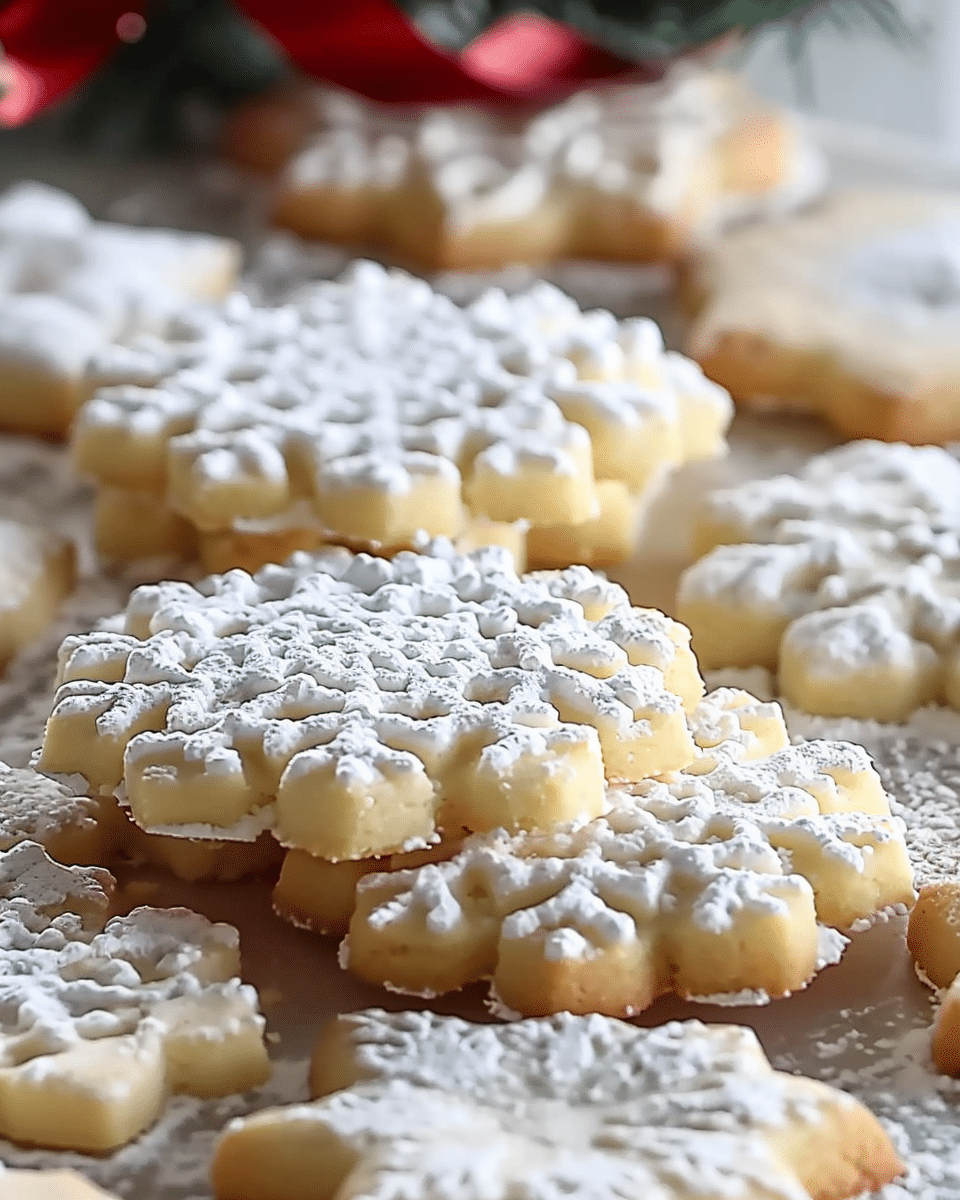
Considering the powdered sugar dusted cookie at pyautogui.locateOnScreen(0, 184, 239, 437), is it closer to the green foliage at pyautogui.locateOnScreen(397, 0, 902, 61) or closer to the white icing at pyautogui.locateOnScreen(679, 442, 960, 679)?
the green foliage at pyautogui.locateOnScreen(397, 0, 902, 61)

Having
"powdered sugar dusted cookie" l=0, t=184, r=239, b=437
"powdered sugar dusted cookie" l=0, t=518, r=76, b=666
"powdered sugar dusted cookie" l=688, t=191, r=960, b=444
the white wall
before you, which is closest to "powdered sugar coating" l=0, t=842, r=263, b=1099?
"powdered sugar dusted cookie" l=0, t=518, r=76, b=666

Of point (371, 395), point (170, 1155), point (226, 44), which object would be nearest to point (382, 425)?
point (371, 395)

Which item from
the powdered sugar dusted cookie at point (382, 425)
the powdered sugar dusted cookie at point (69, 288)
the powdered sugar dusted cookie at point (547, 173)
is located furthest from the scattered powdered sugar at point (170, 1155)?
the powdered sugar dusted cookie at point (547, 173)

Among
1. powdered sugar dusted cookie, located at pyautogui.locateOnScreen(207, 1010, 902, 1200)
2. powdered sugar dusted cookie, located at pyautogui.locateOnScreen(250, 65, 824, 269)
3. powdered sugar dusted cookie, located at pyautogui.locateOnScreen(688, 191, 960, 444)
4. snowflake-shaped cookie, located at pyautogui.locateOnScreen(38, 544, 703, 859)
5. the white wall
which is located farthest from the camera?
the white wall

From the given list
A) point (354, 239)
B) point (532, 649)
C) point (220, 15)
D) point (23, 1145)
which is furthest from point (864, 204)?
point (23, 1145)

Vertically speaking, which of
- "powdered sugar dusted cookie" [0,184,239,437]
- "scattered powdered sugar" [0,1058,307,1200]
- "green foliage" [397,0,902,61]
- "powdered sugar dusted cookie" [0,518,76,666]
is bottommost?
"powdered sugar dusted cookie" [0,518,76,666]

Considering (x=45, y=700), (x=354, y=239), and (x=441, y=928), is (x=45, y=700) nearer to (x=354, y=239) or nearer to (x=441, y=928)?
(x=441, y=928)

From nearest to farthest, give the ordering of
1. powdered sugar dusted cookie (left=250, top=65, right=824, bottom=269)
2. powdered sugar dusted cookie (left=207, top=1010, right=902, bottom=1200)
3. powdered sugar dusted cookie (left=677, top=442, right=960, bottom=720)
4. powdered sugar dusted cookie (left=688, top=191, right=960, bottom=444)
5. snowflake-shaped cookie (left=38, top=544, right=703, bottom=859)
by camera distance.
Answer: powdered sugar dusted cookie (left=207, top=1010, right=902, bottom=1200)
snowflake-shaped cookie (left=38, top=544, right=703, bottom=859)
powdered sugar dusted cookie (left=677, top=442, right=960, bottom=720)
powdered sugar dusted cookie (left=688, top=191, right=960, bottom=444)
powdered sugar dusted cookie (left=250, top=65, right=824, bottom=269)
